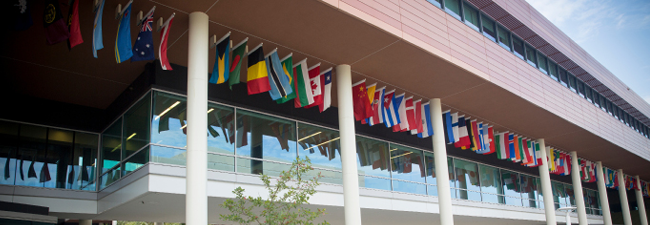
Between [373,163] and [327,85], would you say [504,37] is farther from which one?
[327,85]

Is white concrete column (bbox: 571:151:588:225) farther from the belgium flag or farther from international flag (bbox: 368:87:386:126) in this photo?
the belgium flag

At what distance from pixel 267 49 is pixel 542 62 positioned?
16.3 m

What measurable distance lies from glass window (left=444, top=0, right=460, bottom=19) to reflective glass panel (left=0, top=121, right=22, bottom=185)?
54.9ft

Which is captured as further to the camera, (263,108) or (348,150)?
(263,108)

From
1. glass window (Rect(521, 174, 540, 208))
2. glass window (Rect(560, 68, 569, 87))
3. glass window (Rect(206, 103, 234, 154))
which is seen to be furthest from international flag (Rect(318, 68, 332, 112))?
glass window (Rect(521, 174, 540, 208))

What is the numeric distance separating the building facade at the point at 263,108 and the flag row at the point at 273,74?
43 cm

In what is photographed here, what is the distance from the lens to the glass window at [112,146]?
17828 millimetres

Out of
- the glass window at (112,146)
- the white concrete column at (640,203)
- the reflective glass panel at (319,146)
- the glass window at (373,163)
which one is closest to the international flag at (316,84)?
the reflective glass panel at (319,146)

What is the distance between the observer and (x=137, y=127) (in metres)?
16.4

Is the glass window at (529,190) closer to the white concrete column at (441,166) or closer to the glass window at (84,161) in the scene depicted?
the white concrete column at (441,166)

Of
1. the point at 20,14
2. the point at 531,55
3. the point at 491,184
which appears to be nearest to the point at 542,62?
the point at 531,55

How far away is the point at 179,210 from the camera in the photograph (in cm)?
1803

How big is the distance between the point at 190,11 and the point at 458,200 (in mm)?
17253

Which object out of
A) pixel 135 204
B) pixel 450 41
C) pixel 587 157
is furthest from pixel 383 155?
pixel 587 157
